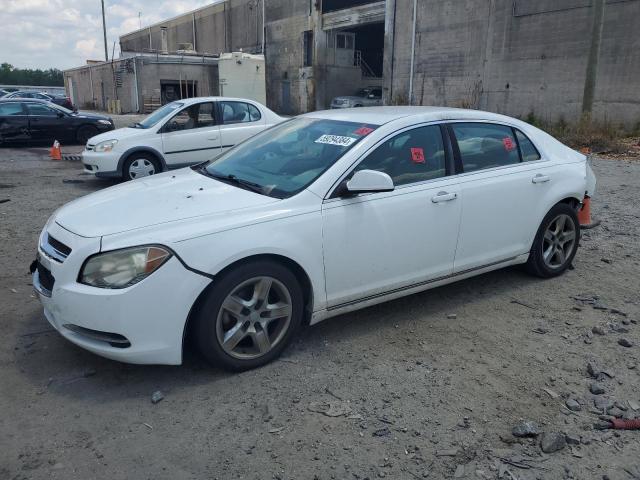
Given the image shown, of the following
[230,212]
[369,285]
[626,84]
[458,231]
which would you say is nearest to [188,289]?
[230,212]

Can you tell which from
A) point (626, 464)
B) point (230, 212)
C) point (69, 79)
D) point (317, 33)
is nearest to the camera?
point (626, 464)

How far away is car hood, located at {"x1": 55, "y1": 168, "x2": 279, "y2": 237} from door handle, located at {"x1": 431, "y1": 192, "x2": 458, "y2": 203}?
1.27m

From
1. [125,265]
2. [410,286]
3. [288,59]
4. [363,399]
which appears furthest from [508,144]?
[288,59]

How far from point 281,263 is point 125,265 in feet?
3.12

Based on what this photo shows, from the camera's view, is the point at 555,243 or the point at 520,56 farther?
the point at 520,56

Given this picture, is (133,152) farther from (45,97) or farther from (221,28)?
(221,28)

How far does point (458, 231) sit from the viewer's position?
13.9 ft

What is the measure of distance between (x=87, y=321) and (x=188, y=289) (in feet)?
2.02

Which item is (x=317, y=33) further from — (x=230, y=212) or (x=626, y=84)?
(x=230, y=212)

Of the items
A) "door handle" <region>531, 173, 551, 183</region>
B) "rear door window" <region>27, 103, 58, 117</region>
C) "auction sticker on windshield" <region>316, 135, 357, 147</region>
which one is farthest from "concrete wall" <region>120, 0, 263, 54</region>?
"auction sticker on windshield" <region>316, 135, 357, 147</region>

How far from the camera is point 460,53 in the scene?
26.4 metres

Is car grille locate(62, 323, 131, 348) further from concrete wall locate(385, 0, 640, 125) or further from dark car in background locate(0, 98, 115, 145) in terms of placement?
concrete wall locate(385, 0, 640, 125)

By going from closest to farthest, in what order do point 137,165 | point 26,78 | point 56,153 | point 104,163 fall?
point 104,163, point 137,165, point 56,153, point 26,78

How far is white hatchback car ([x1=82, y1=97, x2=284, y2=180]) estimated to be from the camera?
9.59 meters
